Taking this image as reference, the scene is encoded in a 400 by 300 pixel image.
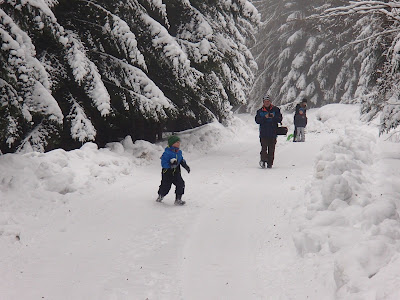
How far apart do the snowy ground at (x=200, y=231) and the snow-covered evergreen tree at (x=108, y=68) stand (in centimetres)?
99

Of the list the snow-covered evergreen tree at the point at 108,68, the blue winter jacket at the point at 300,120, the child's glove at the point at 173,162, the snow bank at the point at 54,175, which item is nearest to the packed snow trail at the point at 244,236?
the child's glove at the point at 173,162

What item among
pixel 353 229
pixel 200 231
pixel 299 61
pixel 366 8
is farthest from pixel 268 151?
pixel 299 61

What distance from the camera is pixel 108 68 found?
1085 centimetres

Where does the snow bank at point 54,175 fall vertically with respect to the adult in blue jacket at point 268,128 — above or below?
below

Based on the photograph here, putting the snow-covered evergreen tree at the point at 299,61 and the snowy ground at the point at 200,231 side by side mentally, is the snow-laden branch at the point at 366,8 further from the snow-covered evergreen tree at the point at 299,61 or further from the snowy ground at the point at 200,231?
the snow-covered evergreen tree at the point at 299,61

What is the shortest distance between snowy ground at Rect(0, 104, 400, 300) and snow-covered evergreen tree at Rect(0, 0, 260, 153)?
992 mm

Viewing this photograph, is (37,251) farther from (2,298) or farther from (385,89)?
(385,89)

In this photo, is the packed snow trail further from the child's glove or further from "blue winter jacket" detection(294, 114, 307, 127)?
"blue winter jacket" detection(294, 114, 307, 127)

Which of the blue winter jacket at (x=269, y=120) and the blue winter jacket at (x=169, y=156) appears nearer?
the blue winter jacket at (x=169, y=156)

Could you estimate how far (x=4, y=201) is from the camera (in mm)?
6434

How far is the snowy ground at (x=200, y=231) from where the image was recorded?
13.7ft

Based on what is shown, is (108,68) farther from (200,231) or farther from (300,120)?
(300,120)

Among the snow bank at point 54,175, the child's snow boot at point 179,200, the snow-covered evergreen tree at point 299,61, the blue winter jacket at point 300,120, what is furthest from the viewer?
the snow-covered evergreen tree at point 299,61

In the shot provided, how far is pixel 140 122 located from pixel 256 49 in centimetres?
2397
